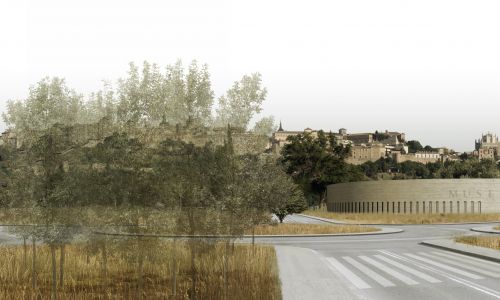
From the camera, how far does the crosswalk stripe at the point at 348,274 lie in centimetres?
1514

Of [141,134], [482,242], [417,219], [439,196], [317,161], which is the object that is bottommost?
[417,219]

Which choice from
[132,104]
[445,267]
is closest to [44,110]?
[132,104]

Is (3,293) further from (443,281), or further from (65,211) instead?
(443,281)

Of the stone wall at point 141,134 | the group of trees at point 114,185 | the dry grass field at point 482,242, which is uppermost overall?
the stone wall at point 141,134

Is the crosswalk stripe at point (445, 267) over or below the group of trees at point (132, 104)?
below

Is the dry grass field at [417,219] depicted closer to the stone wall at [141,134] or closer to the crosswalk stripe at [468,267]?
the crosswalk stripe at [468,267]

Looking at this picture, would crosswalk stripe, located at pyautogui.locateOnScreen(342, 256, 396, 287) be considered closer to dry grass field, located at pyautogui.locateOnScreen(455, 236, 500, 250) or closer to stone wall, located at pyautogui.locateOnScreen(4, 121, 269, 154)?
stone wall, located at pyautogui.locateOnScreen(4, 121, 269, 154)

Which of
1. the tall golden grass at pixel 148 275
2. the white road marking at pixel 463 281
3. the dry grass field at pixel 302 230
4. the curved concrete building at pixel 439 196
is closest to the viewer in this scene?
the tall golden grass at pixel 148 275

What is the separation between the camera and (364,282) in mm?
15727

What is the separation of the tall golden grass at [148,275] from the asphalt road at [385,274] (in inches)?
36.8

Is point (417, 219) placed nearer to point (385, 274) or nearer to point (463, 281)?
point (385, 274)

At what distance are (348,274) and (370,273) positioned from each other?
0.81m

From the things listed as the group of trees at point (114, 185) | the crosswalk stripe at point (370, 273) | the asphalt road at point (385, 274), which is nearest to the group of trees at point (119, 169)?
the group of trees at point (114, 185)

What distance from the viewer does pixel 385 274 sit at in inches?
688
